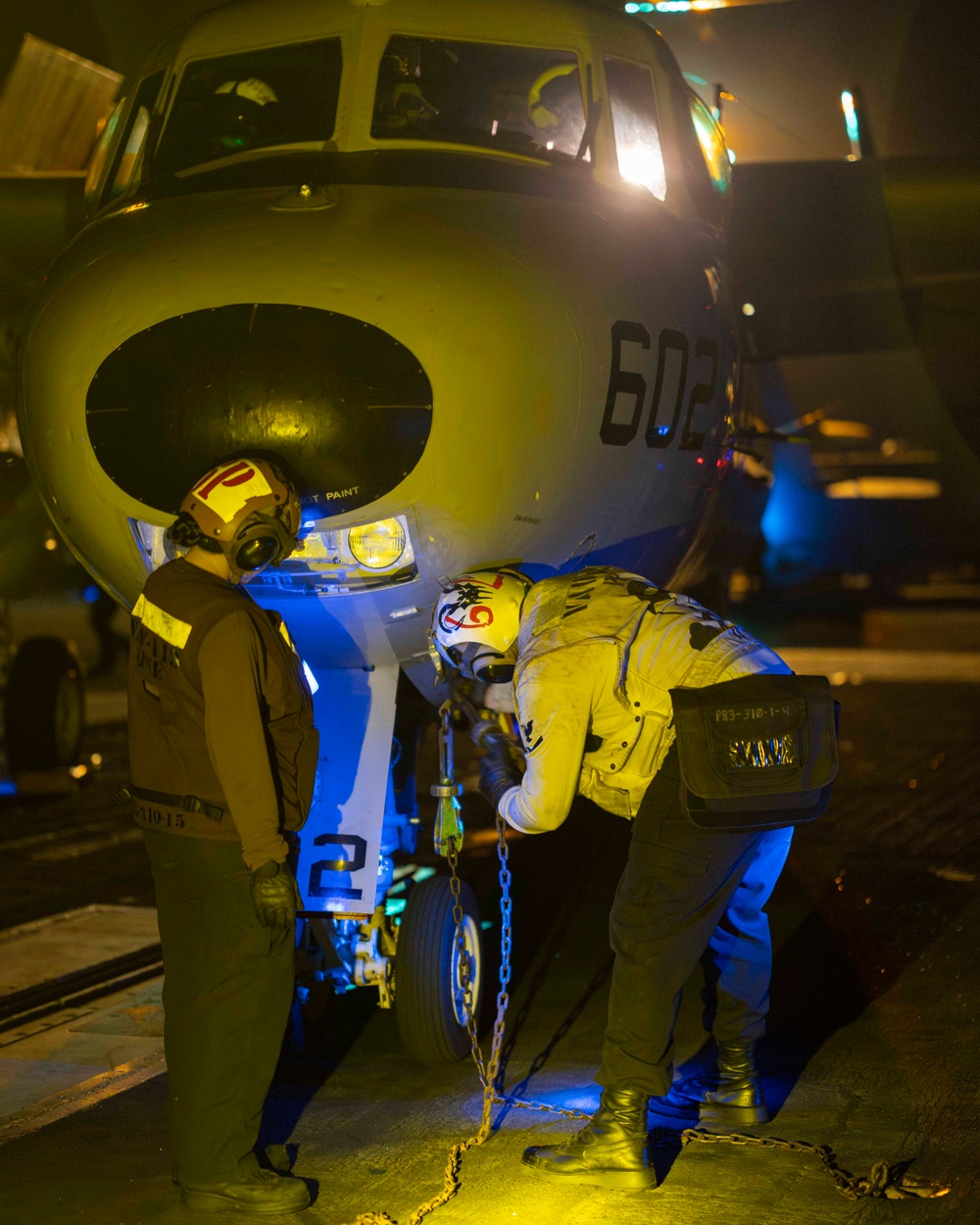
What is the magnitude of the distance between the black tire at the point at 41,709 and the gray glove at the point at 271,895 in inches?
319

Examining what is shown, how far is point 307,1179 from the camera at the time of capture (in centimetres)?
398

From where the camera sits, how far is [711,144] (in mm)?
6484

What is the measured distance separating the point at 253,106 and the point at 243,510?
221cm

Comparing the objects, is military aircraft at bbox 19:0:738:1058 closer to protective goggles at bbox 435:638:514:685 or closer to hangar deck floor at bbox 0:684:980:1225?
protective goggles at bbox 435:638:514:685

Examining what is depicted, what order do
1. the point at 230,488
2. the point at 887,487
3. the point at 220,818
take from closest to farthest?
the point at 220,818 < the point at 230,488 < the point at 887,487

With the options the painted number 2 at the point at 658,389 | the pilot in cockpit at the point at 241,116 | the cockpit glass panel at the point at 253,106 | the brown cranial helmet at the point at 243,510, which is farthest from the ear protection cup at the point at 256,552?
the pilot in cockpit at the point at 241,116

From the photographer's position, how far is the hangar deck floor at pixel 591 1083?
3779mm

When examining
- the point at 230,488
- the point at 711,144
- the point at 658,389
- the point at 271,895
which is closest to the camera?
the point at 271,895

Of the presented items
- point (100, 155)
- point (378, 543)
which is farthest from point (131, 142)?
point (378, 543)

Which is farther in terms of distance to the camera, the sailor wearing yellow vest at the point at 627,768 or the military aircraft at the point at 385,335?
the military aircraft at the point at 385,335

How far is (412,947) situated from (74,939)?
2630mm

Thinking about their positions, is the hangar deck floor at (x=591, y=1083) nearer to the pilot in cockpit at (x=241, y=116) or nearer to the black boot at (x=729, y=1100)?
the black boot at (x=729, y=1100)

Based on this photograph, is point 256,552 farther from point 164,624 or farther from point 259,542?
point 164,624

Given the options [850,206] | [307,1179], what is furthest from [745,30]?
[307,1179]
